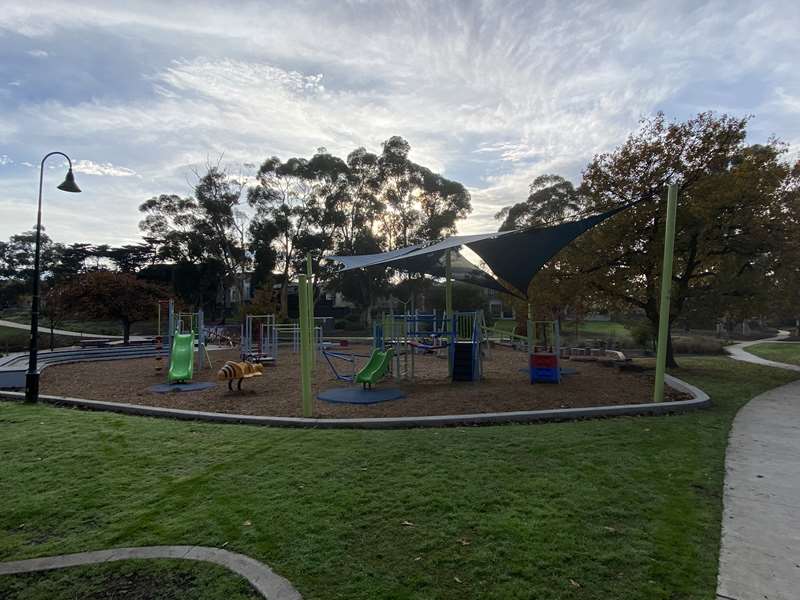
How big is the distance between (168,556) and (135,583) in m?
0.27

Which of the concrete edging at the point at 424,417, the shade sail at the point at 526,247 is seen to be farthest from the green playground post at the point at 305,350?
the shade sail at the point at 526,247

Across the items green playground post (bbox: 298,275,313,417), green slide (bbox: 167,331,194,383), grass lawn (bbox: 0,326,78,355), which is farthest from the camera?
grass lawn (bbox: 0,326,78,355)

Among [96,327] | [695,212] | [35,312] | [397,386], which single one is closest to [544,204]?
[695,212]

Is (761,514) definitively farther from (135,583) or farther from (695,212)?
(695,212)

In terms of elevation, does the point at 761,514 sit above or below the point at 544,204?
below

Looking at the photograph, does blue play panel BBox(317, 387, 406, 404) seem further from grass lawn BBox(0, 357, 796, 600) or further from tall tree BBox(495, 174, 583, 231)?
tall tree BBox(495, 174, 583, 231)

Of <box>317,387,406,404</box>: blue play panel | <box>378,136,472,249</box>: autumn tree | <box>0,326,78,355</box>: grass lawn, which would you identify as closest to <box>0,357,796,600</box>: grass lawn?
<box>317,387,406,404</box>: blue play panel

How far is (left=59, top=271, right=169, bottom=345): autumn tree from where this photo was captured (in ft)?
66.0

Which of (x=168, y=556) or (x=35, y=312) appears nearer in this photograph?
(x=168, y=556)

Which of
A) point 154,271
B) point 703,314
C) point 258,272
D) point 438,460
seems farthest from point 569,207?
point 154,271

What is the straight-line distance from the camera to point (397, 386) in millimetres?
10148

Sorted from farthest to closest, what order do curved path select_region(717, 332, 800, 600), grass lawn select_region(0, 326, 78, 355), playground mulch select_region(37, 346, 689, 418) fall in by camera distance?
1. grass lawn select_region(0, 326, 78, 355)
2. playground mulch select_region(37, 346, 689, 418)
3. curved path select_region(717, 332, 800, 600)

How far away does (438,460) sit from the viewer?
15.5 feet

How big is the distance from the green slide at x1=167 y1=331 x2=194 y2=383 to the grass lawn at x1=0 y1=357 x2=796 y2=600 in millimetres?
4369
